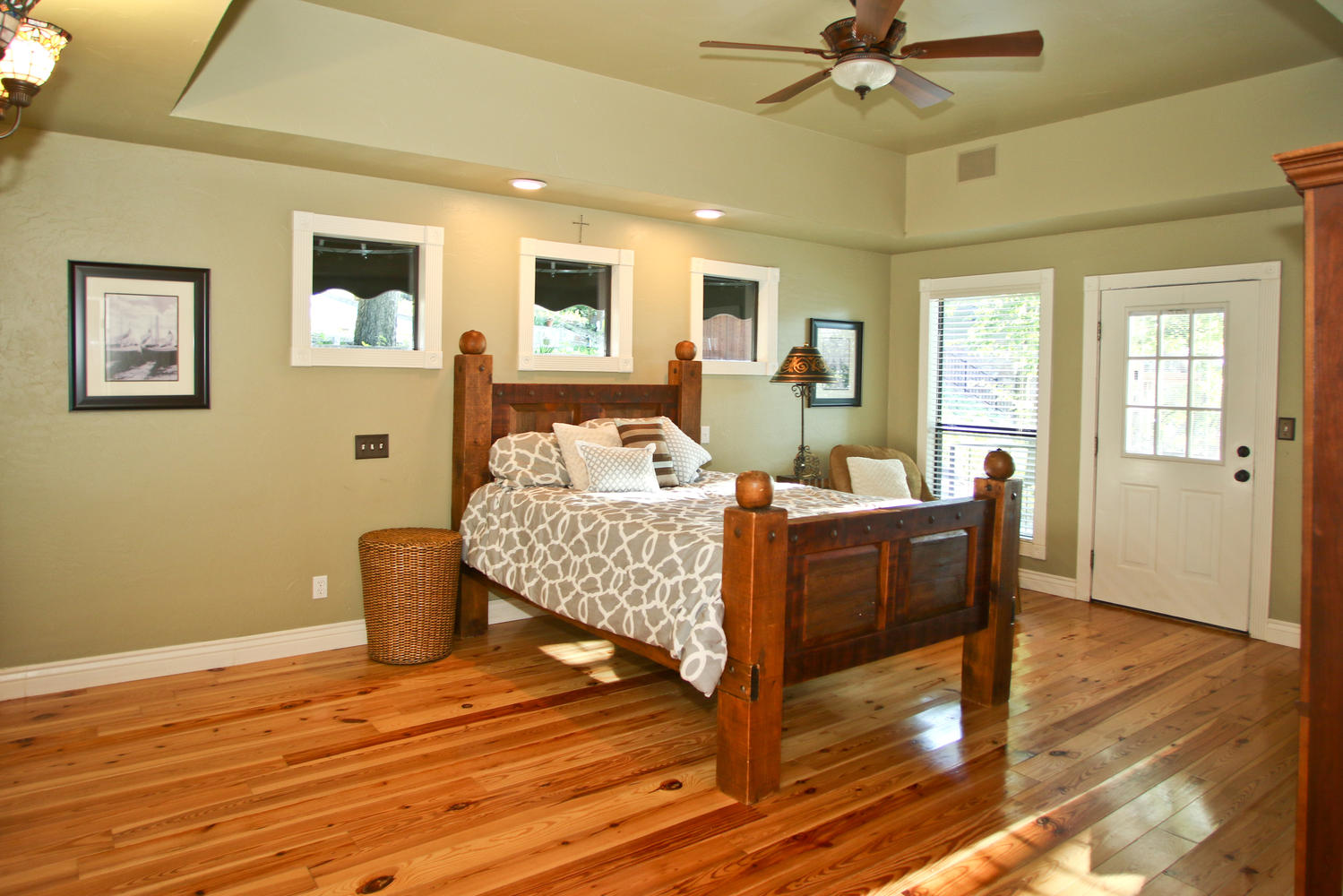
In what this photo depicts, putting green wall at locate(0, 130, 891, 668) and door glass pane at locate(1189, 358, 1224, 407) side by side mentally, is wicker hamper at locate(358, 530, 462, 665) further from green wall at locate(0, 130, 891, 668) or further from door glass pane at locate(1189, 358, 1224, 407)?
door glass pane at locate(1189, 358, 1224, 407)

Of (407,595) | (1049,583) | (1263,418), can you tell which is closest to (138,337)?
(407,595)

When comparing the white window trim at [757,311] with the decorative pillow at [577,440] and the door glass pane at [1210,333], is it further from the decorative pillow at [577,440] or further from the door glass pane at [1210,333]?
the door glass pane at [1210,333]

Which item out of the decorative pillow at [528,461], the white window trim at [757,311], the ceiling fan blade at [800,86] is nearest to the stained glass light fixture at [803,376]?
the white window trim at [757,311]

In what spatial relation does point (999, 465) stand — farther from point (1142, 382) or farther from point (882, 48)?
point (1142, 382)

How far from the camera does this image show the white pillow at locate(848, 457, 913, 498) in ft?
17.8

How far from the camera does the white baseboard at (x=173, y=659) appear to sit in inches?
134

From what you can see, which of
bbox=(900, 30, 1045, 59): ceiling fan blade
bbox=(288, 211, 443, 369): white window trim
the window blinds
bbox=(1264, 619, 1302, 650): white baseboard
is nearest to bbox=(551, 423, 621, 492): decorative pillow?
bbox=(288, 211, 443, 369): white window trim

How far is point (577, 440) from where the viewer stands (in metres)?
4.16

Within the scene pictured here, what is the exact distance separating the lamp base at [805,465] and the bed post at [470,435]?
2113mm

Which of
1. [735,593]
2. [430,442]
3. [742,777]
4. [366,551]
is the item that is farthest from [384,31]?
[742,777]

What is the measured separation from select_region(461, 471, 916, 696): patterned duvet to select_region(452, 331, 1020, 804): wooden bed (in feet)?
0.29

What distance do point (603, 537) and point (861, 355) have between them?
3477 mm

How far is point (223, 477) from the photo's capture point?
3762 mm

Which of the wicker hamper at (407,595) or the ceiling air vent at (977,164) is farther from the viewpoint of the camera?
the ceiling air vent at (977,164)
